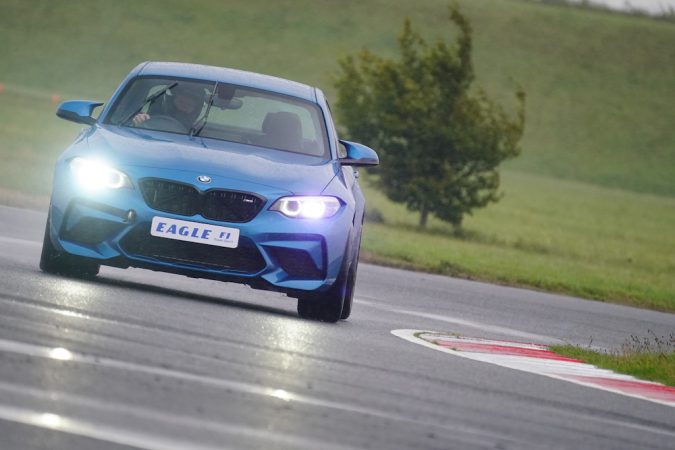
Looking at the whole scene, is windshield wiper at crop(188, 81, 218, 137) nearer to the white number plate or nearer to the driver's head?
the driver's head

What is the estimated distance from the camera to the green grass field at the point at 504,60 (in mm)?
68500

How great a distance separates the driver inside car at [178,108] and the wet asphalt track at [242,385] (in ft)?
3.73

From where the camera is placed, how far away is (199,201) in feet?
33.3

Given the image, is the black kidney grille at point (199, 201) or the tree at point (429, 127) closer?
the black kidney grille at point (199, 201)

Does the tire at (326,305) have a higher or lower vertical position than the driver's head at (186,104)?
lower

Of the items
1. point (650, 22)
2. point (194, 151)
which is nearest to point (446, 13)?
point (650, 22)

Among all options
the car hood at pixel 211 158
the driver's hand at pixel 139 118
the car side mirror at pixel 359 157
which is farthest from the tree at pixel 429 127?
the car hood at pixel 211 158

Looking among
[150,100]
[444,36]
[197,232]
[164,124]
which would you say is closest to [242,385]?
[197,232]

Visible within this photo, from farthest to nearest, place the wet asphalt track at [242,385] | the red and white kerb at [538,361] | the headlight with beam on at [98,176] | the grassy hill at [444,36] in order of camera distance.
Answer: the grassy hill at [444,36] < the headlight with beam on at [98,176] < the red and white kerb at [538,361] < the wet asphalt track at [242,385]

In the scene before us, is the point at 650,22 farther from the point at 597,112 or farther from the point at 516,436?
the point at 516,436

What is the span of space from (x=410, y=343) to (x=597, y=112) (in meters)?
75.8

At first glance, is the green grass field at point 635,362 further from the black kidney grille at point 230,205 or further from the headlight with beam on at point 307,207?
the black kidney grille at point 230,205

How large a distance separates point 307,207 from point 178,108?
5.20 ft

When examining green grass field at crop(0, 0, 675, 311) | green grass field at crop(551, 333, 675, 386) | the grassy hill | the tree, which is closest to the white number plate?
green grass field at crop(551, 333, 675, 386)
